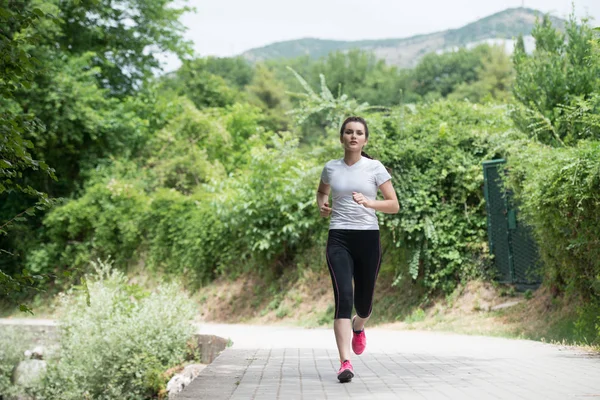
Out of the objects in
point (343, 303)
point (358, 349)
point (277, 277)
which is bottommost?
point (277, 277)

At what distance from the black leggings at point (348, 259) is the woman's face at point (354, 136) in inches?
29.5

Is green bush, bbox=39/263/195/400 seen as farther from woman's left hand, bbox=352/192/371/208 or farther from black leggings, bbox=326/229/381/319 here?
woman's left hand, bbox=352/192/371/208

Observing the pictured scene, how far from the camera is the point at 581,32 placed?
1351 centimetres

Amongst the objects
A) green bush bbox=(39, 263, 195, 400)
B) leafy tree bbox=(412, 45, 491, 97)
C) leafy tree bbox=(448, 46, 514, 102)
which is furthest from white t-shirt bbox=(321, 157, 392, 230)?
leafy tree bbox=(412, 45, 491, 97)

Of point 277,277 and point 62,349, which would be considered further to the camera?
point 277,277

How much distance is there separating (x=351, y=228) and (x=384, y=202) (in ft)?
1.19

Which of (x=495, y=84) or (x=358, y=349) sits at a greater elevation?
(x=495, y=84)

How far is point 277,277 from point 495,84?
4644cm

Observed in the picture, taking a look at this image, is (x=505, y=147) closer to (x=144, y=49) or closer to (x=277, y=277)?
(x=277, y=277)

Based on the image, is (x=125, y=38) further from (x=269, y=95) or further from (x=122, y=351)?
(x=269, y=95)

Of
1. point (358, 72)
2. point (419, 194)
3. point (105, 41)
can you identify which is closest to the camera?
point (419, 194)

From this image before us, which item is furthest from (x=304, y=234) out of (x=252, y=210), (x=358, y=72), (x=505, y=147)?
(x=358, y=72)

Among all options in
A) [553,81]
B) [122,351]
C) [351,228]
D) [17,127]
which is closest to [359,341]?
[351,228]

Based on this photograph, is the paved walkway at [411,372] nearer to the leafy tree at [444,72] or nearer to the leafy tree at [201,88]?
the leafy tree at [201,88]
